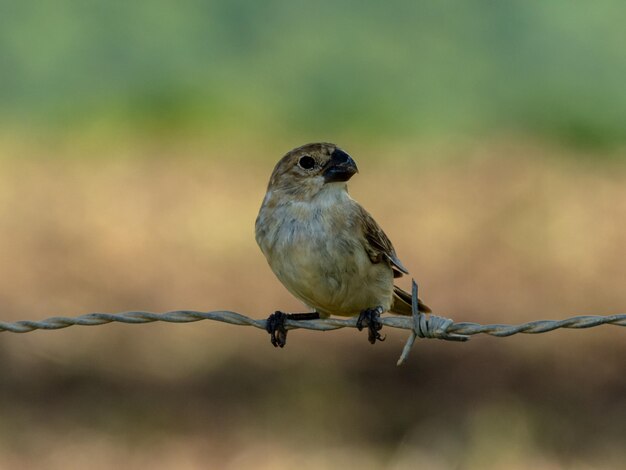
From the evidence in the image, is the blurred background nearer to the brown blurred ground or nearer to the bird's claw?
the brown blurred ground

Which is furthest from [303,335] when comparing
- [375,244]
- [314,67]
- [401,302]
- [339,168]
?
[314,67]

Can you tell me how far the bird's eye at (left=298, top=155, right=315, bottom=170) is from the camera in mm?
6832

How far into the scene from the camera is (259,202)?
1391 cm

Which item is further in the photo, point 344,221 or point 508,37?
point 508,37

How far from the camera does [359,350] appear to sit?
34.7ft

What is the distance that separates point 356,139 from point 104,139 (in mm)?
2972

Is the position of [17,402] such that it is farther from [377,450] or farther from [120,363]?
[377,450]

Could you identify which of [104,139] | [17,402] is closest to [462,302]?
[17,402]

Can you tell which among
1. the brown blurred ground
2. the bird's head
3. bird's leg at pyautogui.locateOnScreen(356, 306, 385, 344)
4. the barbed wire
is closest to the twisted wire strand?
the barbed wire

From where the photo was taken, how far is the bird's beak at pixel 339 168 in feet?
21.8

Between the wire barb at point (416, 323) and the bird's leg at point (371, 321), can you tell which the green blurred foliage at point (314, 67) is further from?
the wire barb at point (416, 323)

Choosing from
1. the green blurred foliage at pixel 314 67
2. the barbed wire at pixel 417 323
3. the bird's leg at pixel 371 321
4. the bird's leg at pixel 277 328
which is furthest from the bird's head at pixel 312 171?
the green blurred foliage at pixel 314 67

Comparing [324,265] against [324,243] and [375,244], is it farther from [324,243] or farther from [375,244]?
[375,244]

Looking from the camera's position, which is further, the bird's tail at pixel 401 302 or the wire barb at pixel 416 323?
the bird's tail at pixel 401 302
